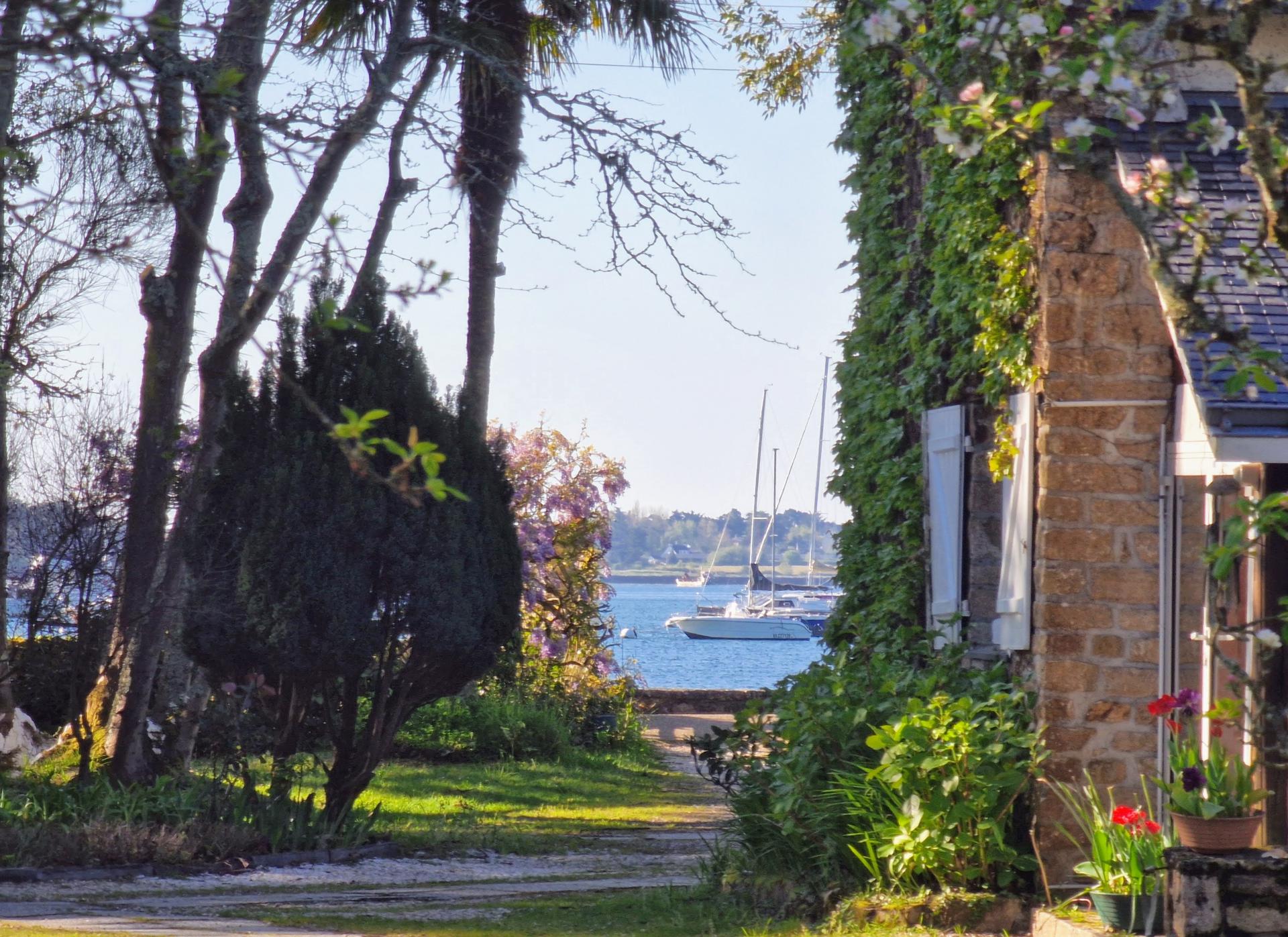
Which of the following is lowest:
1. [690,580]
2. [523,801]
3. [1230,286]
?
[690,580]

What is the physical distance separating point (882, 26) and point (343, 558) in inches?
234

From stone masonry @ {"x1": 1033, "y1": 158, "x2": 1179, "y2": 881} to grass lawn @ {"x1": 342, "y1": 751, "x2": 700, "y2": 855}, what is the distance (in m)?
4.63

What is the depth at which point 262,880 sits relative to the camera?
8.12 meters

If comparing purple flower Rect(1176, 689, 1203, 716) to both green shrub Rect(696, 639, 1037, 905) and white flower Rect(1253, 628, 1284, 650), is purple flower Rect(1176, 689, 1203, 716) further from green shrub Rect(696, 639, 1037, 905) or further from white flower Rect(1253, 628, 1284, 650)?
white flower Rect(1253, 628, 1284, 650)

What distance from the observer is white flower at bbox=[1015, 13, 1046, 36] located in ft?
11.3

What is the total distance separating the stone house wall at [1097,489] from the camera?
648cm

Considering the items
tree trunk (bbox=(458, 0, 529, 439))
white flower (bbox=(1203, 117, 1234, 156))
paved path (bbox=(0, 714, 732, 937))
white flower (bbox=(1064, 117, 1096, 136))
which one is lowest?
paved path (bbox=(0, 714, 732, 937))

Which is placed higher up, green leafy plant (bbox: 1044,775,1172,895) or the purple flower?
the purple flower

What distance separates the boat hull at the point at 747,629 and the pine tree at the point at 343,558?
66.4 meters

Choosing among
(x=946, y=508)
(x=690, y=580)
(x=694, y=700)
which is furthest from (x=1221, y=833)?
(x=690, y=580)

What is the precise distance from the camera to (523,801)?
40.8ft

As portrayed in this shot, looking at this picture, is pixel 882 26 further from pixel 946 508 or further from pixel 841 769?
pixel 946 508

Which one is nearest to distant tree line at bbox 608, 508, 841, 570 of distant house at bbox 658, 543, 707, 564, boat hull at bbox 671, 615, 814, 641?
distant house at bbox 658, 543, 707, 564

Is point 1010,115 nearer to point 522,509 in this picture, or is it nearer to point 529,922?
point 529,922
